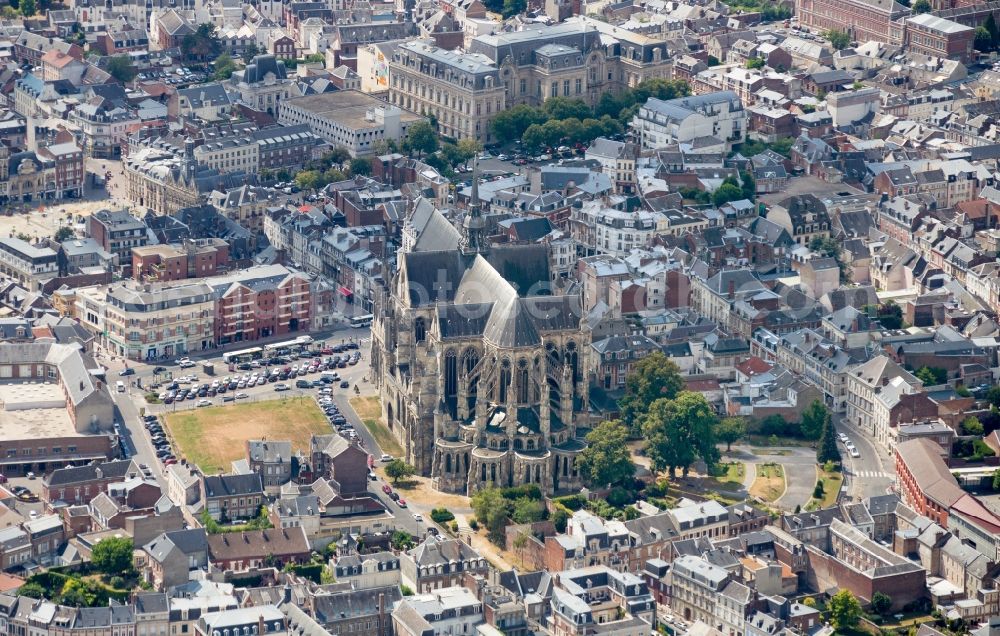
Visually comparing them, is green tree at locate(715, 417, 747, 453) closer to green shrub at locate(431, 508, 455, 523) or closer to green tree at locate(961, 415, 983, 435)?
green tree at locate(961, 415, 983, 435)

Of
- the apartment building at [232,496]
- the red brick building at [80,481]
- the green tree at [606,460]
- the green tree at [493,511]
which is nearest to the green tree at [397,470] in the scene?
the green tree at [493,511]

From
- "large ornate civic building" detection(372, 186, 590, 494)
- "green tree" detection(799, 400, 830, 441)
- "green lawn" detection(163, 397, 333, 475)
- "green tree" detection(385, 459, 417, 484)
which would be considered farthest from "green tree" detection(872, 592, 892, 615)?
"green lawn" detection(163, 397, 333, 475)

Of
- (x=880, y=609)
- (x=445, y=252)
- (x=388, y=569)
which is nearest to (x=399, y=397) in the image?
(x=445, y=252)

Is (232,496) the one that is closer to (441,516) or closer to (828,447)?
(441,516)

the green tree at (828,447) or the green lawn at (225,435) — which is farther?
the green tree at (828,447)

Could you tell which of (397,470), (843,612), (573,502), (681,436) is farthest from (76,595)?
(843,612)

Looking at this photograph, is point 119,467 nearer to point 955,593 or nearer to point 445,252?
point 445,252

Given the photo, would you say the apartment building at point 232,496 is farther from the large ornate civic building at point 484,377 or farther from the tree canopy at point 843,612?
the tree canopy at point 843,612
